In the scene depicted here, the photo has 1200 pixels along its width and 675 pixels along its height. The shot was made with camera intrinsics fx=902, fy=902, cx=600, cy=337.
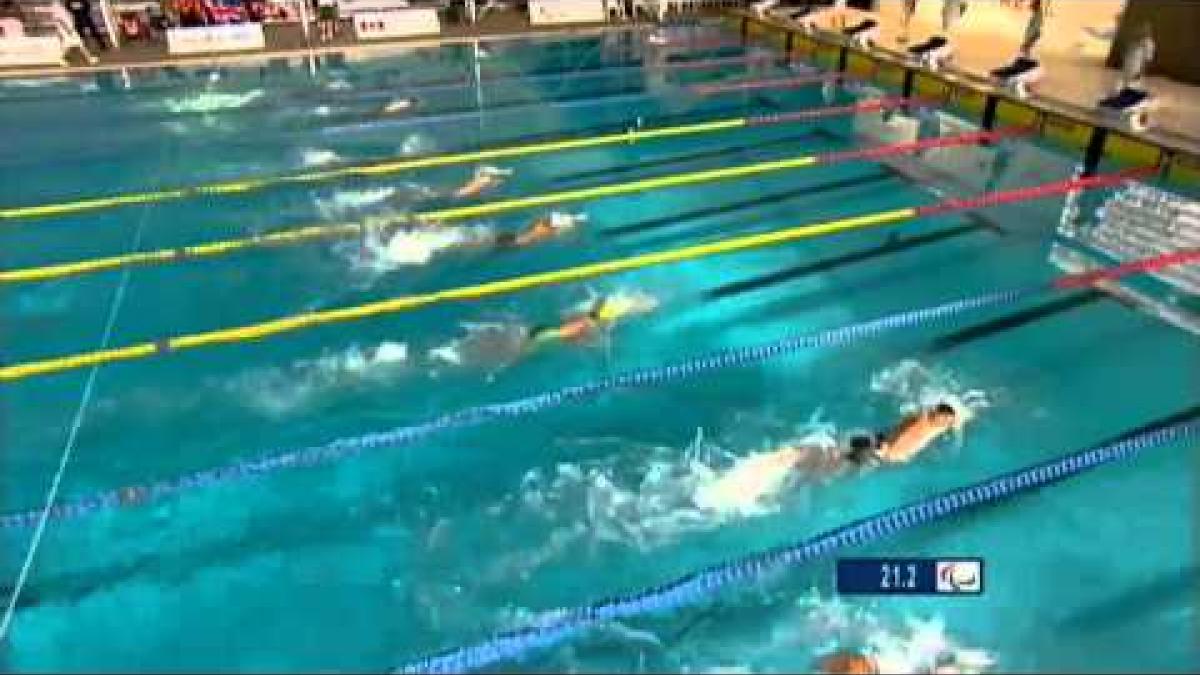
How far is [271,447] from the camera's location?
195 inches

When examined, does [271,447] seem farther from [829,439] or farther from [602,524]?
[829,439]

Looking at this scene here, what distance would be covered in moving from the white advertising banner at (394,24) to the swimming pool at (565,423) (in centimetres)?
469

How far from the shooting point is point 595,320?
600 cm

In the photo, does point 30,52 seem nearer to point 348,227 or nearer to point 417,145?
point 417,145

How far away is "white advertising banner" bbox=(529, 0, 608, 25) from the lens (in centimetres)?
1347

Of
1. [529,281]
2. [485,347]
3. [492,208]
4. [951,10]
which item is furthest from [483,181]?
[951,10]

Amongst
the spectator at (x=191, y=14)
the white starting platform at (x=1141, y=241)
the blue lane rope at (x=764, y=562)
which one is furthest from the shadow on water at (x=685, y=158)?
the spectator at (x=191, y=14)

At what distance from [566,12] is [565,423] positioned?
394 inches

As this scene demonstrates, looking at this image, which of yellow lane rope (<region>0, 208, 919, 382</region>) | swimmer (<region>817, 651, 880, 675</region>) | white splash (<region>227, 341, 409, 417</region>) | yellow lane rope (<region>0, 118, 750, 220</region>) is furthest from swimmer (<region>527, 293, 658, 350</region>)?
yellow lane rope (<region>0, 118, 750, 220</region>)

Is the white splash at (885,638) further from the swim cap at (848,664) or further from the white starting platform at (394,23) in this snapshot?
the white starting platform at (394,23)

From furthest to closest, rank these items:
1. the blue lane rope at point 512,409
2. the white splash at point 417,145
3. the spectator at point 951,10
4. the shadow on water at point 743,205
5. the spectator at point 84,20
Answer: the spectator at point 84,20, the spectator at point 951,10, the white splash at point 417,145, the shadow on water at point 743,205, the blue lane rope at point 512,409

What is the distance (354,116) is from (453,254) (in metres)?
3.89
